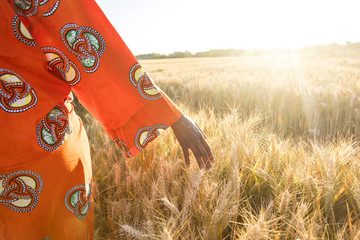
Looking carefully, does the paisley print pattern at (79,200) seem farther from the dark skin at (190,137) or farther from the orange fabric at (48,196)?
the dark skin at (190,137)

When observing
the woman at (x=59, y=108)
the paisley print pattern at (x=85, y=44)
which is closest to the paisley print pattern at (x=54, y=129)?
the woman at (x=59, y=108)

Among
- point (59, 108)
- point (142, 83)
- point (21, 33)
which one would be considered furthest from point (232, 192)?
point (21, 33)

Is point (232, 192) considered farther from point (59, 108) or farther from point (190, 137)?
point (59, 108)

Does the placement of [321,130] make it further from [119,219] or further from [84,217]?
[84,217]

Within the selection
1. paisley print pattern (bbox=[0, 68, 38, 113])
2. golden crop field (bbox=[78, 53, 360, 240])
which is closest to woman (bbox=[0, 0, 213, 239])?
paisley print pattern (bbox=[0, 68, 38, 113])

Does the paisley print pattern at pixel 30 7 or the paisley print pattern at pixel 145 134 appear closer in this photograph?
the paisley print pattern at pixel 30 7

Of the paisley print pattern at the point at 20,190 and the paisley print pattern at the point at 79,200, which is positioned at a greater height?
the paisley print pattern at the point at 20,190

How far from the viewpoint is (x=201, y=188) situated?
0.75 meters

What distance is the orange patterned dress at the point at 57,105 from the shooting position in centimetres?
49

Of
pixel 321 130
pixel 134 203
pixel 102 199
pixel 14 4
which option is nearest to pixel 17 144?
pixel 14 4

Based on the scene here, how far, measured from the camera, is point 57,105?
21.9 inches

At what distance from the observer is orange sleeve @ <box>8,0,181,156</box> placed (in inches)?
20.3

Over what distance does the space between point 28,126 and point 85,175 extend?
0.19 m

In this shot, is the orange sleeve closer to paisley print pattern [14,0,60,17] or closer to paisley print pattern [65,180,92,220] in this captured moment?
paisley print pattern [14,0,60,17]
